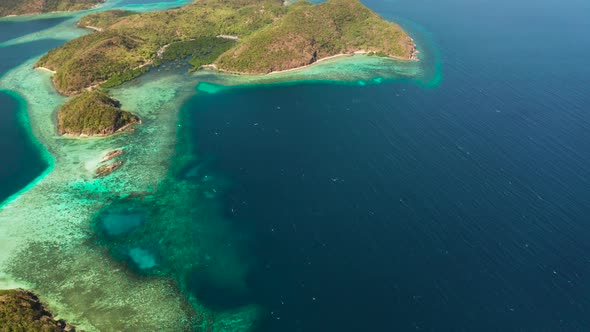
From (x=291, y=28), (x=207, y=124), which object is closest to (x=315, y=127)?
(x=207, y=124)

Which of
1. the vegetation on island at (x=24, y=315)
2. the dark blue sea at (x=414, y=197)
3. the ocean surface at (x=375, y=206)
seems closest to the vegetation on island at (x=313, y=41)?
the dark blue sea at (x=414, y=197)

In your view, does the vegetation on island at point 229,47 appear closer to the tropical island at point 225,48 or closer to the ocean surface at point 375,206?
the tropical island at point 225,48

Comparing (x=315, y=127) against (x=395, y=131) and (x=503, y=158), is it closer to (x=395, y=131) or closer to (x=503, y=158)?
(x=395, y=131)

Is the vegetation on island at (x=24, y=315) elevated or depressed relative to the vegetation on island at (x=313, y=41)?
depressed

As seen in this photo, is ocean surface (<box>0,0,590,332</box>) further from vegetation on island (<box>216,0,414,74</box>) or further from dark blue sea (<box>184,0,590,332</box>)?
vegetation on island (<box>216,0,414,74</box>)

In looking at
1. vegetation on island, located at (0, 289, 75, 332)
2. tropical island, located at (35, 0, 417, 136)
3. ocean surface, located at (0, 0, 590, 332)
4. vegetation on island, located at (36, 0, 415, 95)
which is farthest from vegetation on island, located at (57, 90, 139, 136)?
vegetation on island, located at (0, 289, 75, 332)

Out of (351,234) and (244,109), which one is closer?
(351,234)
